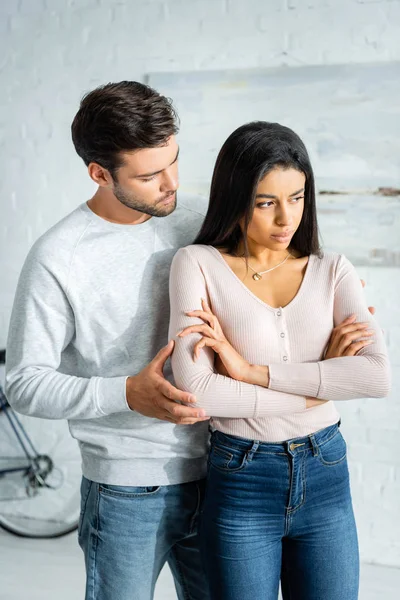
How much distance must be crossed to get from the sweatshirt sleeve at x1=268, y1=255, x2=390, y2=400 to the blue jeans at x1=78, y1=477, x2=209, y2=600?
→ 0.35m

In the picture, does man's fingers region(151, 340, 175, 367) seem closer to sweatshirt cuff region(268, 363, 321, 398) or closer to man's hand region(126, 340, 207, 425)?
man's hand region(126, 340, 207, 425)

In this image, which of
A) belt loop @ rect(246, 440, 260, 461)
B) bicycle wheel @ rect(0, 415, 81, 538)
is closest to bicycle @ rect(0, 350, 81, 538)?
bicycle wheel @ rect(0, 415, 81, 538)

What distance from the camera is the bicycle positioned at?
3.28m

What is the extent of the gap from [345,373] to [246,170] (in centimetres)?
44

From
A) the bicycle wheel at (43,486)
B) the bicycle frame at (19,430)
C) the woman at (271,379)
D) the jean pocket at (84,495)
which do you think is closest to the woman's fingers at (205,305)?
the woman at (271,379)

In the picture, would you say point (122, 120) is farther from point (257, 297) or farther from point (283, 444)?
point (283, 444)

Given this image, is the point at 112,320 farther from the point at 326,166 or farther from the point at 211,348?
the point at 326,166

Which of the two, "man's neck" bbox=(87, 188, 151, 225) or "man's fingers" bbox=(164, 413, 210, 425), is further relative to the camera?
"man's neck" bbox=(87, 188, 151, 225)

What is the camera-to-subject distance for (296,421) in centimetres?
137

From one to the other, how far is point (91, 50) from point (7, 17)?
42cm

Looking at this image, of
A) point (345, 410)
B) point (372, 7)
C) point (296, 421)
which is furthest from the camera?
point (345, 410)

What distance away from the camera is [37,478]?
131 inches

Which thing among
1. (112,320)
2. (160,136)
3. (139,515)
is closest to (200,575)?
(139,515)

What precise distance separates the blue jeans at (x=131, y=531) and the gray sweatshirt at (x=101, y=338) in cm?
3
